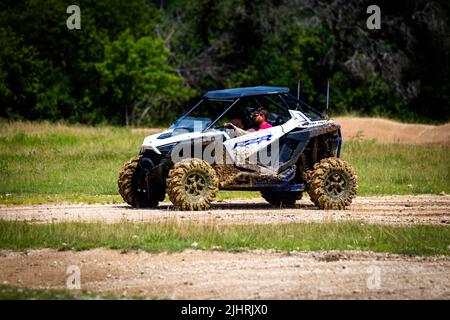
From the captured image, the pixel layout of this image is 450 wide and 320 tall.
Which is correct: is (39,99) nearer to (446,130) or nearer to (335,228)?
(446,130)

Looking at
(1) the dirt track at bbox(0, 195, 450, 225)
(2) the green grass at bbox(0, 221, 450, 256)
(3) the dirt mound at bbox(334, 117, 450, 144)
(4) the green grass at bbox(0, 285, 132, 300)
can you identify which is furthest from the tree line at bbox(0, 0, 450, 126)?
(4) the green grass at bbox(0, 285, 132, 300)

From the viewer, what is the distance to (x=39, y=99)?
59.7 metres

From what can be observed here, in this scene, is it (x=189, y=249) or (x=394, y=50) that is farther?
(x=394, y=50)

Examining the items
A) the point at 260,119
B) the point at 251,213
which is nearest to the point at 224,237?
the point at 251,213

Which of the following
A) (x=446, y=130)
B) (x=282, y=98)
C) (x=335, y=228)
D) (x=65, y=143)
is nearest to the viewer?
(x=335, y=228)

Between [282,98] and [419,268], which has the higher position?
[282,98]

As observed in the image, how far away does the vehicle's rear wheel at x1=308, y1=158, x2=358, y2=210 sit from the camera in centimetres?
2044

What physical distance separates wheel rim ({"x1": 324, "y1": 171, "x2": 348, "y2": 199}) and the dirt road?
5310mm

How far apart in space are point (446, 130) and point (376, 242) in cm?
2594

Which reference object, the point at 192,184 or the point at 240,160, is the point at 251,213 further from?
the point at 192,184

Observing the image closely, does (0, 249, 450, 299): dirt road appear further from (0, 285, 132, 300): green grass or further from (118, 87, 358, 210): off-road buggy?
(118, 87, 358, 210): off-road buggy

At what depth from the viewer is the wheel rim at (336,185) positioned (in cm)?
2058
